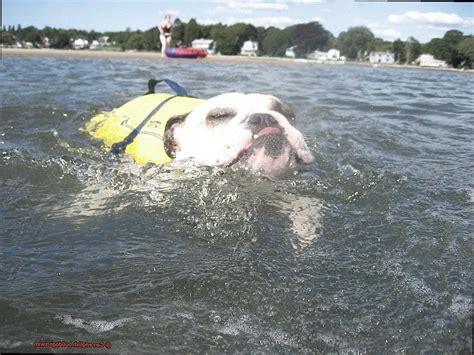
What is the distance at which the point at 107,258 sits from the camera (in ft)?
7.93

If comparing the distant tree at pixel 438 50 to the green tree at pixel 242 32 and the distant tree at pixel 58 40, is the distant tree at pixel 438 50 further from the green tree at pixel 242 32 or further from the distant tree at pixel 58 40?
the distant tree at pixel 58 40

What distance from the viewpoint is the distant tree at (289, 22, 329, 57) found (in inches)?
3780

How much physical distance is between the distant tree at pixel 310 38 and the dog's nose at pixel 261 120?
93354 mm

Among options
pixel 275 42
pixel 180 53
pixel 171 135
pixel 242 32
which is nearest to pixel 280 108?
pixel 171 135

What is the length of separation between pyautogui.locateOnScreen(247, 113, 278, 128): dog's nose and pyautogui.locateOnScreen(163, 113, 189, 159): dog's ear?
2.97 feet

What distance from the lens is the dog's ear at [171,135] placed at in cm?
437

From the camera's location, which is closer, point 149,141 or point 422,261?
point 422,261

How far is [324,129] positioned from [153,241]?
4537 mm

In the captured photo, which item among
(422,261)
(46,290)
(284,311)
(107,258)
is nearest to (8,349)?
(46,290)

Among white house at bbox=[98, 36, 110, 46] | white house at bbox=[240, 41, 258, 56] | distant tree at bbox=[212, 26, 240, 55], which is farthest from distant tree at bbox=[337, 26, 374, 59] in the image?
white house at bbox=[98, 36, 110, 46]

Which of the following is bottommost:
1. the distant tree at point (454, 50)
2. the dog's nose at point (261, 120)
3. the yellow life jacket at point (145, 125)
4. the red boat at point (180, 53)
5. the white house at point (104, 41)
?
the yellow life jacket at point (145, 125)

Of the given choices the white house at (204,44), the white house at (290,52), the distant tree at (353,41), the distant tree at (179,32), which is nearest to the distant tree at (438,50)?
the distant tree at (353,41)

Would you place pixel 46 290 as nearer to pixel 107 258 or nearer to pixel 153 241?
pixel 107 258

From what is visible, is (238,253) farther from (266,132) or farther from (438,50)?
A: (438,50)
